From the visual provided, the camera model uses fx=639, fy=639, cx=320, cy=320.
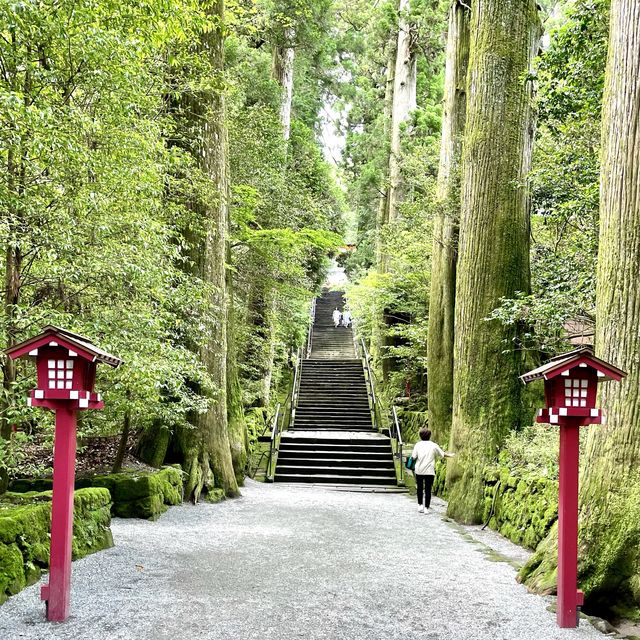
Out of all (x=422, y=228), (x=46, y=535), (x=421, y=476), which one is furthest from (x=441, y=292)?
(x=46, y=535)

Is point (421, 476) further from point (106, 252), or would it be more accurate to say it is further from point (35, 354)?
point (35, 354)

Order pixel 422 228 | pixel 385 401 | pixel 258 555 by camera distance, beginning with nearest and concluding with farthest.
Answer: pixel 258 555 → pixel 422 228 → pixel 385 401

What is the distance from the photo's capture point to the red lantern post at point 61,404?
3.94 m

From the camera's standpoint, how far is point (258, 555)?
6105mm

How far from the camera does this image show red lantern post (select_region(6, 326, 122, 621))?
155 inches

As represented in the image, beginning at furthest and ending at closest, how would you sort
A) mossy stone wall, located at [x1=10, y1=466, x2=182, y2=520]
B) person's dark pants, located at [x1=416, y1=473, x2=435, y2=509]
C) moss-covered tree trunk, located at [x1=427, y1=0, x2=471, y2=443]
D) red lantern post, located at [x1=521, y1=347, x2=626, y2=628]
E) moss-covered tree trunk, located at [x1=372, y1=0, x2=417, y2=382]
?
1. moss-covered tree trunk, located at [x1=372, y1=0, x2=417, y2=382]
2. moss-covered tree trunk, located at [x1=427, y1=0, x2=471, y2=443]
3. person's dark pants, located at [x1=416, y1=473, x2=435, y2=509]
4. mossy stone wall, located at [x1=10, y1=466, x2=182, y2=520]
5. red lantern post, located at [x1=521, y1=347, x2=626, y2=628]

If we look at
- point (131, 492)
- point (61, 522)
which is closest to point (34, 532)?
point (61, 522)

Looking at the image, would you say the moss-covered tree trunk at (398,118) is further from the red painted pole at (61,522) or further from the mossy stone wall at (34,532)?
the red painted pole at (61,522)

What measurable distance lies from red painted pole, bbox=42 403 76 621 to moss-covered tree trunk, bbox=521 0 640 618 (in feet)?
11.1

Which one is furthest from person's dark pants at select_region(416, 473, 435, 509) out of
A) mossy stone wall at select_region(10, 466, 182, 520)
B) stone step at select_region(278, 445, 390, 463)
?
stone step at select_region(278, 445, 390, 463)

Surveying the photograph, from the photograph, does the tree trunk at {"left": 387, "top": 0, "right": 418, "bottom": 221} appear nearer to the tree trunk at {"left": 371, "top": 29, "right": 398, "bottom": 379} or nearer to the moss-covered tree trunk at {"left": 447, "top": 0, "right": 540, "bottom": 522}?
the tree trunk at {"left": 371, "top": 29, "right": 398, "bottom": 379}

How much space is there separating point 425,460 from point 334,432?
7.40m

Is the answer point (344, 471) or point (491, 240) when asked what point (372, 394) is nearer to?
point (344, 471)

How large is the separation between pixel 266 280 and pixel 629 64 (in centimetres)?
1108
